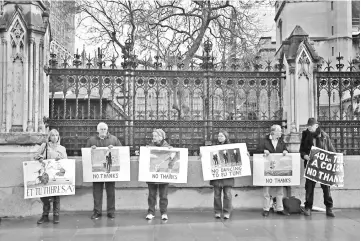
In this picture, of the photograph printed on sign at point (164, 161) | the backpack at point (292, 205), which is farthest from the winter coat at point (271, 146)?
the photograph printed on sign at point (164, 161)

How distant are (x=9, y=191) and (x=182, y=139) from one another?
3.80 meters

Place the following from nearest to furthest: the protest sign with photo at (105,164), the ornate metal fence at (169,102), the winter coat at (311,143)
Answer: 1. the protest sign with photo at (105,164)
2. the winter coat at (311,143)
3. the ornate metal fence at (169,102)

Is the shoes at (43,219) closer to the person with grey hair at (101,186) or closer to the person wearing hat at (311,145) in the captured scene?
the person with grey hair at (101,186)

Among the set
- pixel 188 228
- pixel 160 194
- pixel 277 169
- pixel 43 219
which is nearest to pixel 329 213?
pixel 277 169

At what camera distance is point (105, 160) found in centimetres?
752

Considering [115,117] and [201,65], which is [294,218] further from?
[115,117]

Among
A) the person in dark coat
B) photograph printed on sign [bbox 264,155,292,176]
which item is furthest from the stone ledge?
photograph printed on sign [bbox 264,155,292,176]

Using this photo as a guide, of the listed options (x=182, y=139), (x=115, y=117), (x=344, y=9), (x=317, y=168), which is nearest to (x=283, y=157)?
(x=317, y=168)

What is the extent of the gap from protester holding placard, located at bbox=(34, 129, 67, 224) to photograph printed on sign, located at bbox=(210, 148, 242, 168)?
302 centimetres

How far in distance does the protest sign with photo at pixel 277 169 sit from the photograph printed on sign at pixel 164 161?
68.6 inches

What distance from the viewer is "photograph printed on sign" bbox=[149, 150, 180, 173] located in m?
7.54

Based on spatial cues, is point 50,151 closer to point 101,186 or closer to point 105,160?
point 105,160

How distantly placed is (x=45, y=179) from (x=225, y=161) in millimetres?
3577

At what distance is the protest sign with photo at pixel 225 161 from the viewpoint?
7.62m
